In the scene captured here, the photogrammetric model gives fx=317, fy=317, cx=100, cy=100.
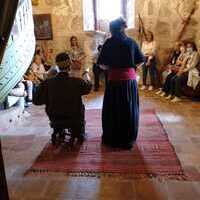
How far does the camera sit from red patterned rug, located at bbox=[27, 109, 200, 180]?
2.78 m

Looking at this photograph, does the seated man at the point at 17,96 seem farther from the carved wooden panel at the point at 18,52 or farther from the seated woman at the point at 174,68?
the seated woman at the point at 174,68

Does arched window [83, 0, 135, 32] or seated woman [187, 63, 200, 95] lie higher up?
arched window [83, 0, 135, 32]

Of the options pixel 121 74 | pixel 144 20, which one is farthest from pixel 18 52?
pixel 144 20

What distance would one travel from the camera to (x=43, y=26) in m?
7.21

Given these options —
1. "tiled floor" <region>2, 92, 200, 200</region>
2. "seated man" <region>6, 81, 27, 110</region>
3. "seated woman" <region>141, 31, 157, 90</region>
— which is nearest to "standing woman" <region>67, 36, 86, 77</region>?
"seated woman" <region>141, 31, 157, 90</region>

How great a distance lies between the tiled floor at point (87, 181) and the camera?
2381 millimetres

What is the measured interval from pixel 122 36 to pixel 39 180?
158 cm

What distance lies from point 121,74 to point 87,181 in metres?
1.14

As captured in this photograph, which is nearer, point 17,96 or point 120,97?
point 120,97

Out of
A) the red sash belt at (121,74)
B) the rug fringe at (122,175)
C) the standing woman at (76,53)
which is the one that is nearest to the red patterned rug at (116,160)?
the rug fringe at (122,175)

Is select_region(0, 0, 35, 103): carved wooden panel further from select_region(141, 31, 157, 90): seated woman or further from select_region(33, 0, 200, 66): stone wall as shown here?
select_region(141, 31, 157, 90): seated woman

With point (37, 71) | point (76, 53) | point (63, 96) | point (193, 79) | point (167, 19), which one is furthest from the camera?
point (76, 53)

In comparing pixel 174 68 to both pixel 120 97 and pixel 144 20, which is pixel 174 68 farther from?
pixel 120 97

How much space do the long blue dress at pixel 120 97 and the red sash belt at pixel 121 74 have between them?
0.10 ft
